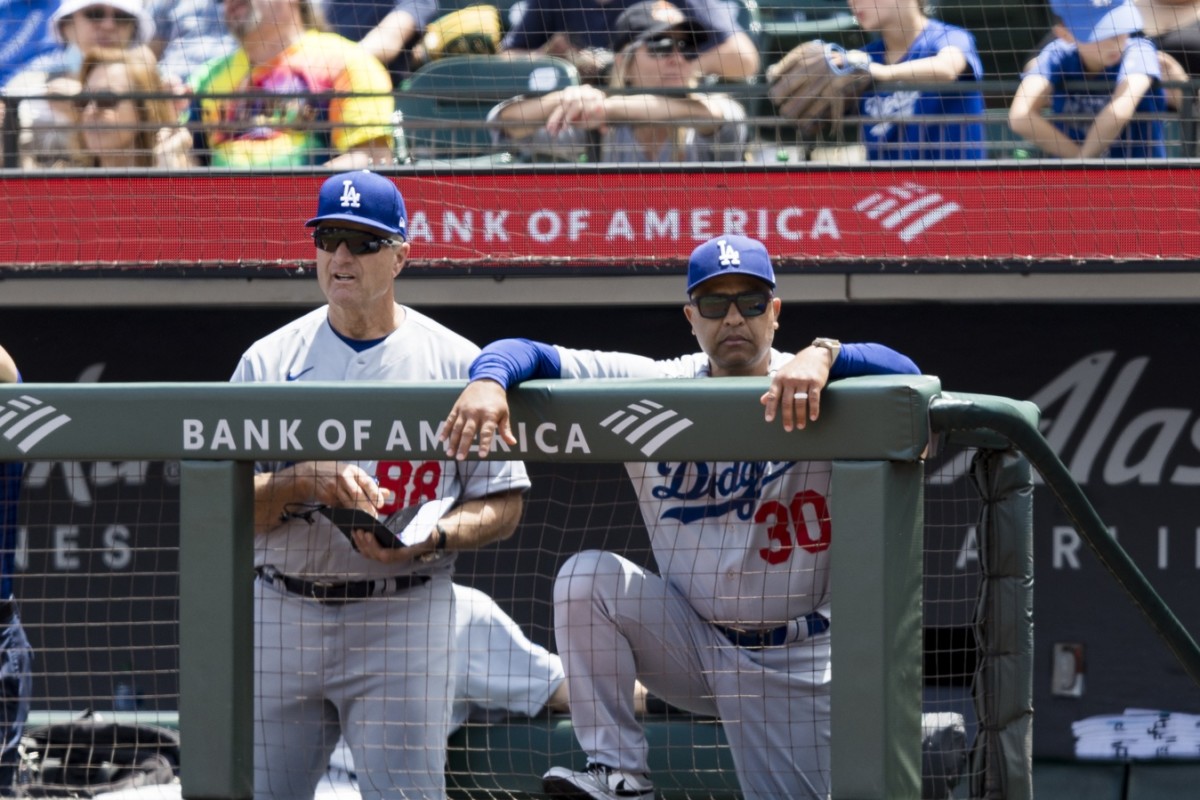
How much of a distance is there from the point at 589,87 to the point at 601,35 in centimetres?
71

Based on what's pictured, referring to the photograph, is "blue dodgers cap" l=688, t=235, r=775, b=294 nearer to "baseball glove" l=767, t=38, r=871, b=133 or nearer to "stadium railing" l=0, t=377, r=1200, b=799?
"stadium railing" l=0, t=377, r=1200, b=799

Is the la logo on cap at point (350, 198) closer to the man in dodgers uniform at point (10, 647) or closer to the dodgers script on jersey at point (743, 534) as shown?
the dodgers script on jersey at point (743, 534)

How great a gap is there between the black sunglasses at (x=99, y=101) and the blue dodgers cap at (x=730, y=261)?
9.87 ft

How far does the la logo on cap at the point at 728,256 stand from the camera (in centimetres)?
317

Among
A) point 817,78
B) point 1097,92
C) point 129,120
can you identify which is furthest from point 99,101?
point 1097,92

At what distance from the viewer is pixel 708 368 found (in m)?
3.30

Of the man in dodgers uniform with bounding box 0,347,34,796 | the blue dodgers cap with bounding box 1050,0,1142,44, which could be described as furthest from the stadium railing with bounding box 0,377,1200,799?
the blue dodgers cap with bounding box 1050,0,1142,44

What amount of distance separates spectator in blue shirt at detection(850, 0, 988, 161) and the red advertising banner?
1.06ft

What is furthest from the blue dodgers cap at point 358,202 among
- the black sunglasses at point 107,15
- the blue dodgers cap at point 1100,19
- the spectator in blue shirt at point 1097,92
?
the blue dodgers cap at point 1100,19

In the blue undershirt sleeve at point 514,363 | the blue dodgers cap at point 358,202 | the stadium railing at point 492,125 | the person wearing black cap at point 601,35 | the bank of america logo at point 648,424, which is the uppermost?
the person wearing black cap at point 601,35

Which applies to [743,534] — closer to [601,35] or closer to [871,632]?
[871,632]

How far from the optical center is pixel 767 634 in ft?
10.0

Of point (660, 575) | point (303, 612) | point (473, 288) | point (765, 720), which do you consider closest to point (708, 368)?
point (660, 575)

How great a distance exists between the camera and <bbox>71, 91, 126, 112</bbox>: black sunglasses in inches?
216
